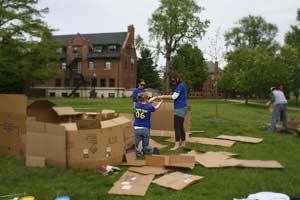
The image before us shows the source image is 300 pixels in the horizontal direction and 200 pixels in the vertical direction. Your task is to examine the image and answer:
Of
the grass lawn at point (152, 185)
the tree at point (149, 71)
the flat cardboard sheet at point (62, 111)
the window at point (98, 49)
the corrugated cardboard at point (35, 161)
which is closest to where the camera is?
the grass lawn at point (152, 185)

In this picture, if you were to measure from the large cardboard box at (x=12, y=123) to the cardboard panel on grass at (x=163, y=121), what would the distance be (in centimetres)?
384

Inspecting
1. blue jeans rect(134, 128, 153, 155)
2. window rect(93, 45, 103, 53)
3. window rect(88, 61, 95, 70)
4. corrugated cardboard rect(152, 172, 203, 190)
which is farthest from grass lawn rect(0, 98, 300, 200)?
window rect(93, 45, 103, 53)

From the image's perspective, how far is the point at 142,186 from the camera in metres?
5.07

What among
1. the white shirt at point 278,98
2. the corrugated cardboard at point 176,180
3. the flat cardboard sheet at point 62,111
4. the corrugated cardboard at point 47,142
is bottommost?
the corrugated cardboard at point 176,180

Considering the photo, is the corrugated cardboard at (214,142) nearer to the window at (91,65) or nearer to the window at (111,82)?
the window at (111,82)

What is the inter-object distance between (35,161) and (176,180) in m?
2.71

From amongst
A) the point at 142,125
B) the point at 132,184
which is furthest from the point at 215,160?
the point at 132,184

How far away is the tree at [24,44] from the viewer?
81.0 ft

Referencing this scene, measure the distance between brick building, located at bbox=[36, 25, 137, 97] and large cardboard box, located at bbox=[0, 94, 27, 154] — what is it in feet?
151

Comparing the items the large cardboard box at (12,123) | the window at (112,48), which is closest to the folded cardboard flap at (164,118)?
the large cardboard box at (12,123)

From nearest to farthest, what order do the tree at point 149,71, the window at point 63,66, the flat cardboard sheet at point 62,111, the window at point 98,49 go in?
the flat cardboard sheet at point 62,111
the window at point 98,49
the window at point 63,66
the tree at point 149,71

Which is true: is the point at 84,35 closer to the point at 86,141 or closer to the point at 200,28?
the point at 200,28

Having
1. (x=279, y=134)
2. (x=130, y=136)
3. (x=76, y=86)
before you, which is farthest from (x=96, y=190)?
(x=76, y=86)

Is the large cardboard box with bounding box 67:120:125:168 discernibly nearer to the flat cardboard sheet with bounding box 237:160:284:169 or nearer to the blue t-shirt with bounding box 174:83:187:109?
the blue t-shirt with bounding box 174:83:187:109
